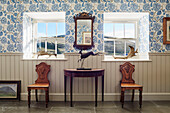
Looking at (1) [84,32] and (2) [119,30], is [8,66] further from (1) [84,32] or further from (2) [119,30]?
(2) [119,30]

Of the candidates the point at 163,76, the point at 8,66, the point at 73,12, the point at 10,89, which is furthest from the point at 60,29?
the point at 163,76

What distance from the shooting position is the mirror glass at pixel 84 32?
13.1 feet

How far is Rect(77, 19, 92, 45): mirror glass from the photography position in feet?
13.1

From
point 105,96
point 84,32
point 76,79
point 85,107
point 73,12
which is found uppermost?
point 73,12

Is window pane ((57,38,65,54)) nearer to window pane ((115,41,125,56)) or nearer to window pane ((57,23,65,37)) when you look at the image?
window pane ((57,23,65,37))

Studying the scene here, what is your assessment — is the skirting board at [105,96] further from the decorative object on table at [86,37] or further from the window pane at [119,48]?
the decorative object on table at [86,37]

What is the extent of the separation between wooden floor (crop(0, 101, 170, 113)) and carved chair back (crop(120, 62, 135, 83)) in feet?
1.73

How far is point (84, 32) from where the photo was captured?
4.01 m

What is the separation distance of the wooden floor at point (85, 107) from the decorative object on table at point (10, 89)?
0.19 m

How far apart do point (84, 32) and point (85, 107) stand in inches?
69.1

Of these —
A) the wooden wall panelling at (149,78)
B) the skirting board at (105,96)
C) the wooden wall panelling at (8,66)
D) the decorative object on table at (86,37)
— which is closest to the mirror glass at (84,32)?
the decorative object on table at (86,37)

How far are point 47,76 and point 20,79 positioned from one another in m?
0.68

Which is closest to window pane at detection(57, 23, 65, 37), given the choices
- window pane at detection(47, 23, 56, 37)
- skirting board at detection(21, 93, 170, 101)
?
window pane at detection(47, 23, 56, 37)

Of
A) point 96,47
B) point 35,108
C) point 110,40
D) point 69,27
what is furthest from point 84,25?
point 35,108
